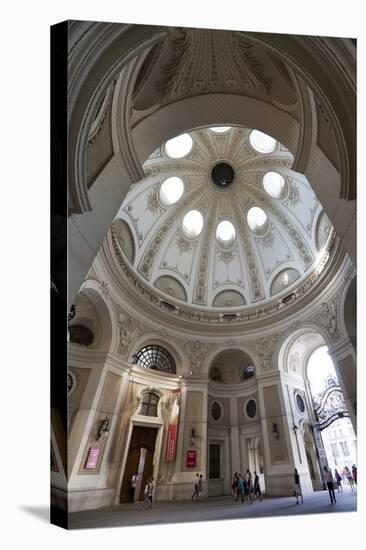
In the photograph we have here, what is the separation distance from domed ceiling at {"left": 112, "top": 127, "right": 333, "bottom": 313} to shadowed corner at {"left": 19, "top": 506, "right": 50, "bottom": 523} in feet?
15.8

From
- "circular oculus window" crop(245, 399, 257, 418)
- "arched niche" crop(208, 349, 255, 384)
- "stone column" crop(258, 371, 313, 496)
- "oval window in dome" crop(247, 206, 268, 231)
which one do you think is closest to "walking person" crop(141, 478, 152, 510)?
"stone column" crop(258, 371, 313, 496)

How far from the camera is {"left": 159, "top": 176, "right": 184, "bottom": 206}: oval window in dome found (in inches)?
389

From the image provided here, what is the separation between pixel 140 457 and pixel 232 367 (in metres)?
2.72

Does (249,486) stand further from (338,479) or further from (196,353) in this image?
(196,353)

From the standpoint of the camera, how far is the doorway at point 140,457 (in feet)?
20.7

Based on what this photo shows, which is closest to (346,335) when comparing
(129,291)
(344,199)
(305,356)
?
(305,356)

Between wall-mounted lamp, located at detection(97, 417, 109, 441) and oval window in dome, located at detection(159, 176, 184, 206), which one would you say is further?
oval window in dome, located at detection(159, 176, 184, 206)

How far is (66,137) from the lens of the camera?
4.64m

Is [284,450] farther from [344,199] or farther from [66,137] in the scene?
[66,137]

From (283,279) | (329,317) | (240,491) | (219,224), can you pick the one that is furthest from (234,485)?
(219,224)

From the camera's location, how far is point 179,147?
9891mm

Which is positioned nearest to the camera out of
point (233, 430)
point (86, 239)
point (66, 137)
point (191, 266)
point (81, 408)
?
point (66, 137)

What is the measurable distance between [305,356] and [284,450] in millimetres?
1952

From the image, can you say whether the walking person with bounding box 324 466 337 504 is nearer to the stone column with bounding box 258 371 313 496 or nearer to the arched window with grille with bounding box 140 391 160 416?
the stone column with bounding box 258 371 313 496
